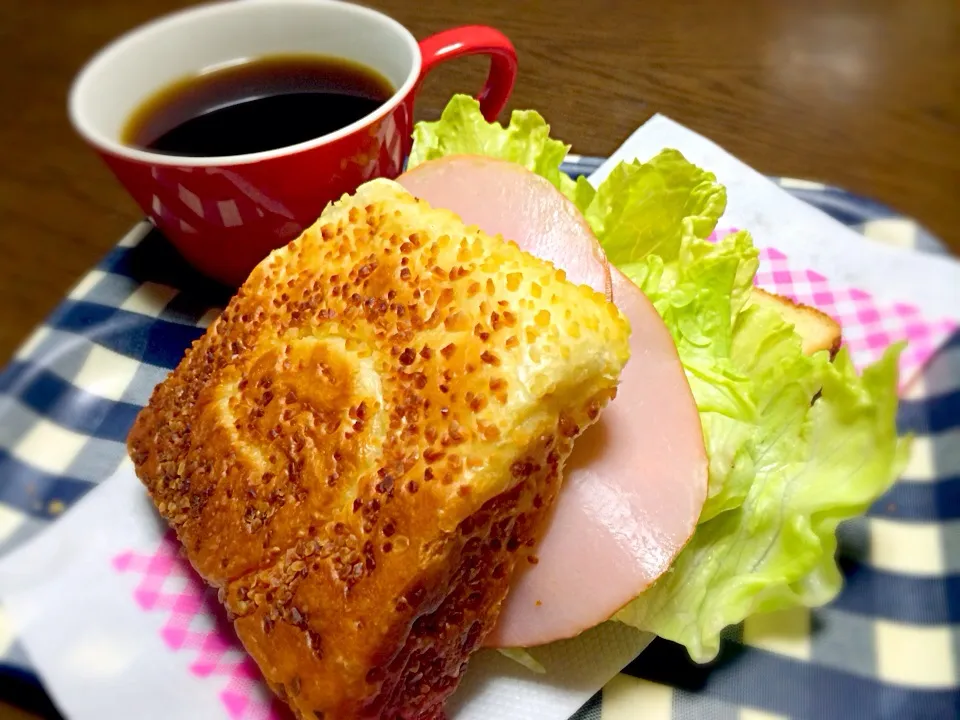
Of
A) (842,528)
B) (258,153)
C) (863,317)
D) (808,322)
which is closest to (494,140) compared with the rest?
(258,153)

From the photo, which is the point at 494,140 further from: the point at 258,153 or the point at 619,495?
the point at 619,495

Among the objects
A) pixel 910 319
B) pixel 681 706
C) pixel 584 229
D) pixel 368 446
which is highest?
pixel 584 229

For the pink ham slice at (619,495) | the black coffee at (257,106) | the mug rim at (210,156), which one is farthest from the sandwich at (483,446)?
the black coffee at (257,106)


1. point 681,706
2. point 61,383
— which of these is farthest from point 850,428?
point 61,383

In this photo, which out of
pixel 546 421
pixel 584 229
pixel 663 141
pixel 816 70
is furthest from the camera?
pixel 663 141

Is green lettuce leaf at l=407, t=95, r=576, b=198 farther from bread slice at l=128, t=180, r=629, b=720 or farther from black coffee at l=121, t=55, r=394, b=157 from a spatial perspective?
bread slice at l=128, t=180, r=629, b=720

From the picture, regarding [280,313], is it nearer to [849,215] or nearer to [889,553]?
[889,553]

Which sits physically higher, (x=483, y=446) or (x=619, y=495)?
(x=483, y=446)

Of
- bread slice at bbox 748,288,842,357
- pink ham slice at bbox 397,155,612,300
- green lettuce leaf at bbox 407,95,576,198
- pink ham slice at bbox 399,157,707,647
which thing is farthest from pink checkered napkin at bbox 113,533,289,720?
bread slice at bbox 748,288,842,357
